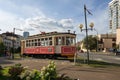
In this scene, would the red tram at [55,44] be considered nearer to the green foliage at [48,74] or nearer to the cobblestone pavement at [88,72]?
the cobblestone pavement at [88,72]

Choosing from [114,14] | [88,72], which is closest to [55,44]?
[88,72]

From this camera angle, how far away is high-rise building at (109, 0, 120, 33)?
156250 mm

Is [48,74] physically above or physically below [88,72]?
above

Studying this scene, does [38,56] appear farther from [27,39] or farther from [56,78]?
[56,78]

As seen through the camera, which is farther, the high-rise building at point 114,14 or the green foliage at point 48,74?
the high-rise building at point 114,14

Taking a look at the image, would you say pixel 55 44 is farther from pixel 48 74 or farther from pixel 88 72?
pixel 48 74

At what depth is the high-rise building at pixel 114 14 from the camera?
15625 cm

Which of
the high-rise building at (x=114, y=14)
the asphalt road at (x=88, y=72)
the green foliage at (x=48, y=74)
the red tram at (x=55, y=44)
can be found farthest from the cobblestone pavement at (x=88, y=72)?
the high-rise building at (x=114, y=14)

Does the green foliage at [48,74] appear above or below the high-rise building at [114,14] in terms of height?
below

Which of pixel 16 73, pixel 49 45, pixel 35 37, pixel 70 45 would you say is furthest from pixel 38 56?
pixel 16 73

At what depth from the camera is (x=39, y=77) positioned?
9.49m

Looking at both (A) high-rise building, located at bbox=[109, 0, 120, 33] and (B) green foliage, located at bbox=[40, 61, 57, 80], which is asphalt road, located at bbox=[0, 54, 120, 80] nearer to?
(B) green foliage, located at bbox=[40, 61, 57, 80]

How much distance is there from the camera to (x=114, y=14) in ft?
553

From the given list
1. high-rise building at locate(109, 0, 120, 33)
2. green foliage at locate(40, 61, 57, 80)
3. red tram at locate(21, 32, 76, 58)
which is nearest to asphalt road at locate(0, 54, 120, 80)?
green foliage at locate(40, 61, 57, 80)
